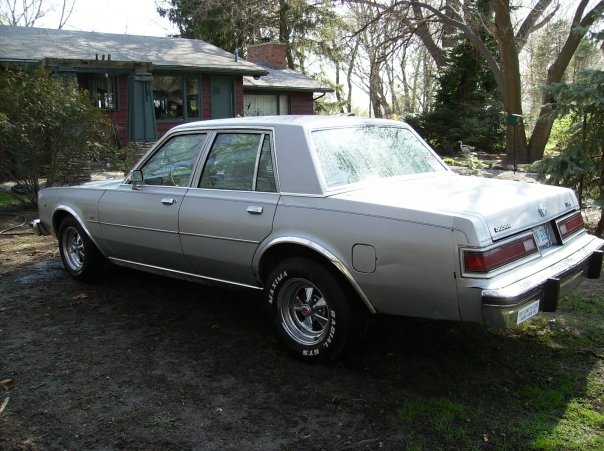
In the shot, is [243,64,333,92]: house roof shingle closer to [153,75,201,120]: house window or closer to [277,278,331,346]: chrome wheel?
[153,75,201,120]: house window

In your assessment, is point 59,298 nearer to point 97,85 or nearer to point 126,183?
point 126,183

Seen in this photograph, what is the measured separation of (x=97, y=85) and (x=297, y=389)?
771 inches

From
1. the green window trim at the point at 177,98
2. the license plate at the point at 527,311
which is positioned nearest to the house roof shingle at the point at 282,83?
the green window trim at the point at 177,98

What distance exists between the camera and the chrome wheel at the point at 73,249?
6.00 metres

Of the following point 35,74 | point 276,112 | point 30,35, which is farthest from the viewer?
point 276,112

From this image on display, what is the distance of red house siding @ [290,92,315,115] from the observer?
2505 cm

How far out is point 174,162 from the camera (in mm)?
5027

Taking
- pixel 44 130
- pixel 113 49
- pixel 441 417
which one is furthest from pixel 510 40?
pixel 441 417

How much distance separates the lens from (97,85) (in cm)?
2083

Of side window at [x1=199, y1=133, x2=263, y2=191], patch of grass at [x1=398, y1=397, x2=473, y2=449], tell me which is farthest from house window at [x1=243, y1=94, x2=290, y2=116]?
patch of grass at [x1=398, y1=397, x2=473, y2=449]

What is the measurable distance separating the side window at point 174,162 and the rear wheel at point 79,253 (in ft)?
3.64

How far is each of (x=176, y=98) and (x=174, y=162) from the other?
17241 millimetres

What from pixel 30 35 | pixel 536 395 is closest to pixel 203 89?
pixel 30 35

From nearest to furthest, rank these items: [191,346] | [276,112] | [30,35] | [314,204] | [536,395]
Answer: [536,395] < [314,204] < [191,346] < [30,35] < [276,112]
